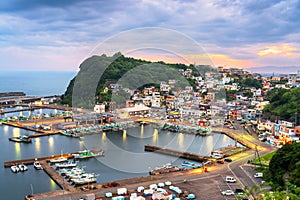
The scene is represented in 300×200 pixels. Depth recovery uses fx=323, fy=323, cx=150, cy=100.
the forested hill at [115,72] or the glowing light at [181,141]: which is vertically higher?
the forested hill at [115,72]

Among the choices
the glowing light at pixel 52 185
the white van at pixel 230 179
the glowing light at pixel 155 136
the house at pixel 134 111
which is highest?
the house at pixel 134 111

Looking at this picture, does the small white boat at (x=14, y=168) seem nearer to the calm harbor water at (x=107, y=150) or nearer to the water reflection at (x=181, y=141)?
the calm harbor water at (x=107, y=150)

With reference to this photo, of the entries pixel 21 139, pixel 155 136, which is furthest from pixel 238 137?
pixel 21 139

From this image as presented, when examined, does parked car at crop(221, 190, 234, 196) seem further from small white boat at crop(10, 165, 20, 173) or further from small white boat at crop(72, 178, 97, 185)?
small white boat at crop(10, 165, 20, 173)

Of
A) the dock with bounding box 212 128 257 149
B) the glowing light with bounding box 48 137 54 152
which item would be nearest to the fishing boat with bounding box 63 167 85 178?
the glowing light with bounding box 48 137 54 152

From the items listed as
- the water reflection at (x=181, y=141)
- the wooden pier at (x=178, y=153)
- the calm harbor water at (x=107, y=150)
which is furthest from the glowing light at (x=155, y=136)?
the wooden pier at (x=178, y=153)

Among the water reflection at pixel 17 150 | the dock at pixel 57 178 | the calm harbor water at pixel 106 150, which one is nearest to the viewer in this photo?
the dock at pixel 57 178
